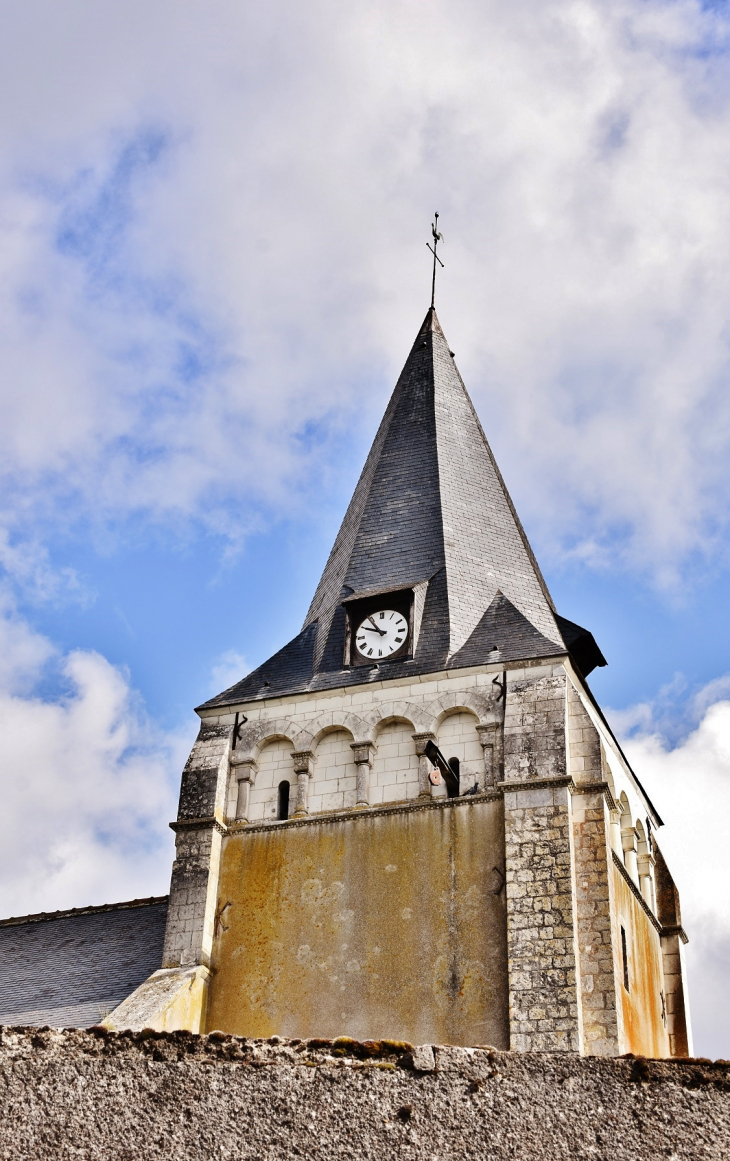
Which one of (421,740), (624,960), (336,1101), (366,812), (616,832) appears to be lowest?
(336,1101)

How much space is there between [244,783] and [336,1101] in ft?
37.3

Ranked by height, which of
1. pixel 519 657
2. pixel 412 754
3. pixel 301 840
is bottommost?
pixel 301 840

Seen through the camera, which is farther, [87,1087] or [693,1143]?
[87,1087]

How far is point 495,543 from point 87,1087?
14.7 m

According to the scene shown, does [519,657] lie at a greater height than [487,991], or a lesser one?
greater

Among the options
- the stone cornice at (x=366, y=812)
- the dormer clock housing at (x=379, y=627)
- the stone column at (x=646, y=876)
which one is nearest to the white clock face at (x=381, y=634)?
the dormer clock housing at (x=379, y=627)

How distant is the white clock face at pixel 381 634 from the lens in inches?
722

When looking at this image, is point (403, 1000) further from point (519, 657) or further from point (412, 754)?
point (519, 657)

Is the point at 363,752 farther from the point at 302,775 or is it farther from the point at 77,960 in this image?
the point at 77,960

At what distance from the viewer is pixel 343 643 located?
18.7m

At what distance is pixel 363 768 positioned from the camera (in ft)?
55.3

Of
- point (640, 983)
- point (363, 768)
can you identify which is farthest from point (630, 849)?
point (363, 768)

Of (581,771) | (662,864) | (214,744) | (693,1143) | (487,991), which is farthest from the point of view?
(662,864)

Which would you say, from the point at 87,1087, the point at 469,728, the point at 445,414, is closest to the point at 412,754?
the point at 469,728
